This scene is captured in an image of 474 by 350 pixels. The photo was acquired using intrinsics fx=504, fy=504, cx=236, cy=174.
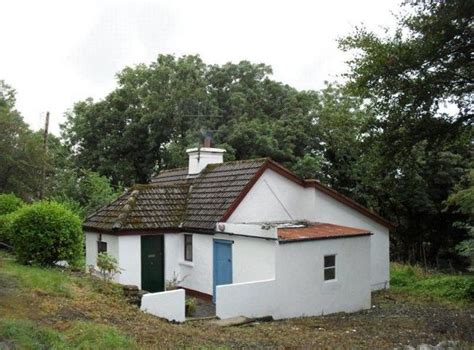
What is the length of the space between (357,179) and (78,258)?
2170cm

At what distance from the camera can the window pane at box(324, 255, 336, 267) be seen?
57.7 feet

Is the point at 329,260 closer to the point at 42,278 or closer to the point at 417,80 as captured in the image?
the point at 417,80

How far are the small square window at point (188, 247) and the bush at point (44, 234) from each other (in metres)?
4.81

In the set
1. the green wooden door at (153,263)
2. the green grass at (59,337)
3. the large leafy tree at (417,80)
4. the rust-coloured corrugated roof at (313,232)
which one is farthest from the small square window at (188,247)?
the green grass at (59,337)

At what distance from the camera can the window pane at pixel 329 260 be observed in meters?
17.6

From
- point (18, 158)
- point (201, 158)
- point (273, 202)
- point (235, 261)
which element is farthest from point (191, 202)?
point (18, 158)

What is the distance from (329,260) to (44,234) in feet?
31.4

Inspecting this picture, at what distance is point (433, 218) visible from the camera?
34.8 meters

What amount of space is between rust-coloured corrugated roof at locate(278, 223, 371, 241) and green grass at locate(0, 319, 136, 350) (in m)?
8.35

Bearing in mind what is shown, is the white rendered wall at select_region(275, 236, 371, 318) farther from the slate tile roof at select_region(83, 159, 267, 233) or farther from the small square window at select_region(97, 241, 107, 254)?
the small square window at select_region(97, 241, 107, 254)

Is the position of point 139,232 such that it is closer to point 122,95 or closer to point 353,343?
point 353,343

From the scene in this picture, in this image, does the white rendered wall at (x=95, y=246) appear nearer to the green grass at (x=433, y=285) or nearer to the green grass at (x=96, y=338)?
the green grass at (x=96, y=338)

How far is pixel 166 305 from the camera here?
1330 cm

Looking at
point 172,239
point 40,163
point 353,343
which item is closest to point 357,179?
point 172,239
